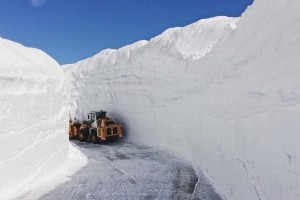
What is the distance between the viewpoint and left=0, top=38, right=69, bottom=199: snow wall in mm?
6961

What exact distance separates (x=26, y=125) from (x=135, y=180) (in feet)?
10.0

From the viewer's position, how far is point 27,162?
7922mm

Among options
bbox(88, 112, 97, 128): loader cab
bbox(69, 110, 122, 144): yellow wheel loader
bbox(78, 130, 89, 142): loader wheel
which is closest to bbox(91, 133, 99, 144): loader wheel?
bbox(69, 110, 122, 144): yellow wheel loader

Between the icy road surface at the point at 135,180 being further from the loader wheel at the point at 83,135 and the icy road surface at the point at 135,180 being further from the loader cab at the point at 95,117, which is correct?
the loader wheel at the point at 83,135

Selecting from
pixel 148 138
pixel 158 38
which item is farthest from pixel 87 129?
pixel 158 38

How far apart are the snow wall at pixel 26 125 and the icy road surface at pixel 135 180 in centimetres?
71

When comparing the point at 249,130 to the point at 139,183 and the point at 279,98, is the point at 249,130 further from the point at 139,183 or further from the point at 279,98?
the point at 139,183

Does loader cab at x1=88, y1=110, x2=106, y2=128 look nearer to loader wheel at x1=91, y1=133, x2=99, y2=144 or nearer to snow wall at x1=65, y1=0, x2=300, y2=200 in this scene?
loader wheel at x1=91, y1=133, x2=99, y2=144

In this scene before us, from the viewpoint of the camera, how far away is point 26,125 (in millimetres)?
7859

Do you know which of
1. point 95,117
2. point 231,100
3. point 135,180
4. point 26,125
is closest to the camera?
point 231,100

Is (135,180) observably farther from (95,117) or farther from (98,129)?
(95,117)

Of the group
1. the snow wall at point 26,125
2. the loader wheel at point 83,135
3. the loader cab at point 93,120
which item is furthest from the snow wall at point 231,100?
the snow wall at point 26,125

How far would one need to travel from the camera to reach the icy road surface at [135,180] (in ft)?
24.9

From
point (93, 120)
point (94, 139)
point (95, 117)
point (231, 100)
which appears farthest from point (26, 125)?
point (93, 120)
